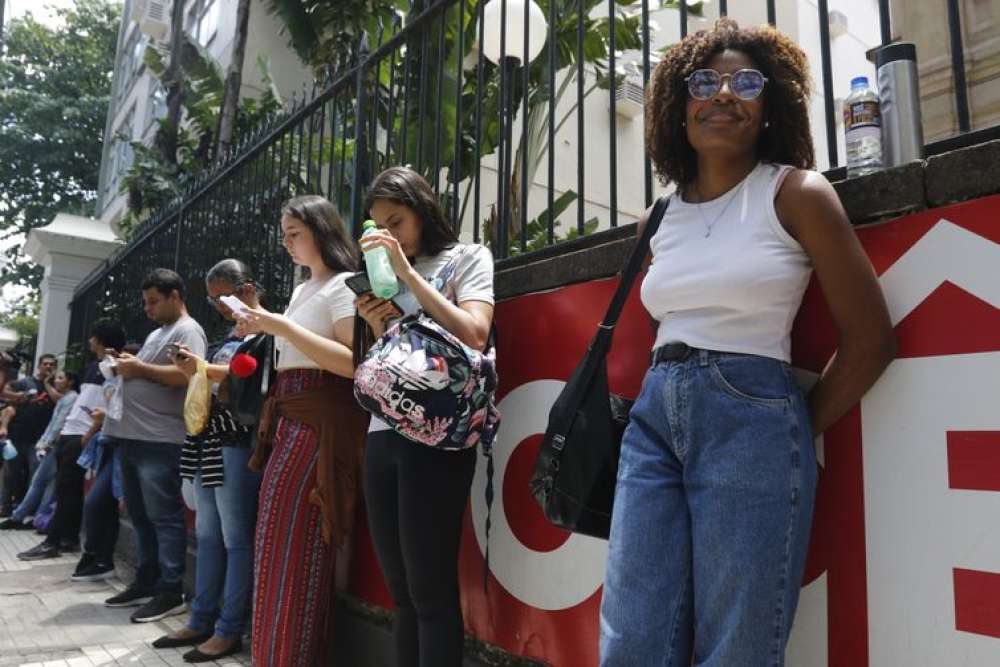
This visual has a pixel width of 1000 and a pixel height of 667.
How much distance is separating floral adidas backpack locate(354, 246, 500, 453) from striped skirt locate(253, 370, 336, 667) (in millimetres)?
854

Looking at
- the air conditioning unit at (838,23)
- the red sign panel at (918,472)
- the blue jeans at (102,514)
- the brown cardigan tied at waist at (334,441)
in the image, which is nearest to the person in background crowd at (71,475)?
the blue jeans at (102,514)

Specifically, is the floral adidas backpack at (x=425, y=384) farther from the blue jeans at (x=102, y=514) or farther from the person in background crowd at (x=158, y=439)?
the blue jeans at (x=102, y=514)

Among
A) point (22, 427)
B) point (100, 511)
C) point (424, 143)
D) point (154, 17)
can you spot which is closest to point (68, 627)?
point (100, 511)

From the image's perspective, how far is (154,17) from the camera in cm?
1605

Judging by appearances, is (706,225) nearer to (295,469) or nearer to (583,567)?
(583,567)

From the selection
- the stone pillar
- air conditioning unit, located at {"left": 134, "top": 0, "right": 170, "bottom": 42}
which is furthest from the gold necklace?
air conditioning unit, located at {"left": 134, "top": 0, "right": 170, "bottom": 42}

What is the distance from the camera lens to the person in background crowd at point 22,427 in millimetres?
8695

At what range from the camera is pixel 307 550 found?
291cm

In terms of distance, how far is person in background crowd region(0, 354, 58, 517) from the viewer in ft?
28.5

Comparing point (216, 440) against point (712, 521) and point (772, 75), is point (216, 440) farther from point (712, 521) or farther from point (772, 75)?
point (772, 75)

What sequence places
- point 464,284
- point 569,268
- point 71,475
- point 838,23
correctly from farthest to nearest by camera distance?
1. point 838,23
2. point 71,475
3. point 569,268
4. point 464,284

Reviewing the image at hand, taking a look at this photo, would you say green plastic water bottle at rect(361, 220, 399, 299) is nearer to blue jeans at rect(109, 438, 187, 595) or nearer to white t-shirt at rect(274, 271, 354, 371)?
white t-shirt at rect(274, 271, 354, 371)

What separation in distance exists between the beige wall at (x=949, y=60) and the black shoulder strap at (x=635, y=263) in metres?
1.59

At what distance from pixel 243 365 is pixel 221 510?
0.79 meters
